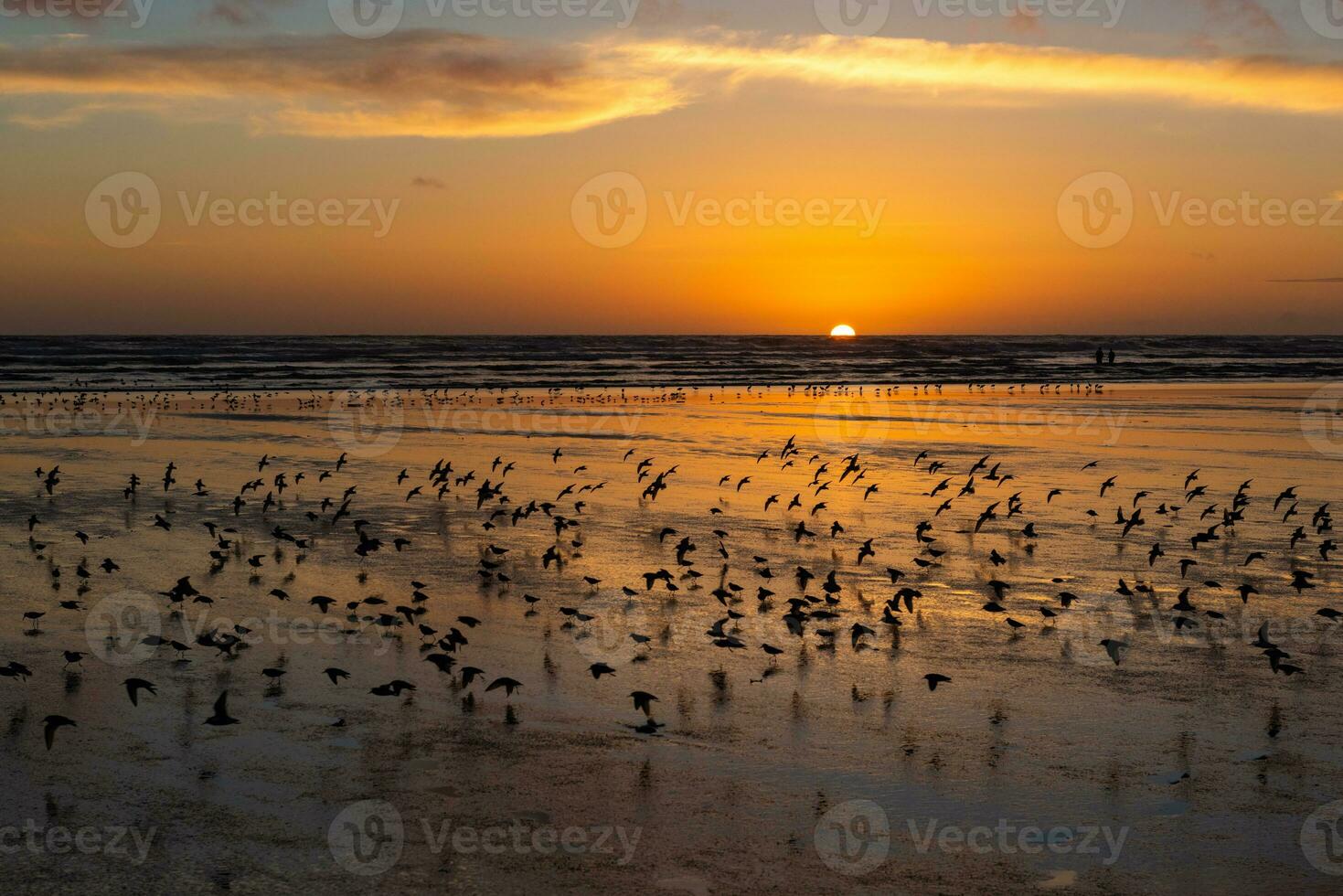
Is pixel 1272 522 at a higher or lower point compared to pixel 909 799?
higher

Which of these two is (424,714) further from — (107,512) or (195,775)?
(107,512)

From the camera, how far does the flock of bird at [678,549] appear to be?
1310cm

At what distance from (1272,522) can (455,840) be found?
17196 millimetres

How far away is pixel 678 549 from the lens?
16750 millimetres

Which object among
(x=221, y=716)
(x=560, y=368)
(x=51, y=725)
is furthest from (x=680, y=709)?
(x=560, y=368)

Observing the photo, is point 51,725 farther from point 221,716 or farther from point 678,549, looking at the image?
point 678,549

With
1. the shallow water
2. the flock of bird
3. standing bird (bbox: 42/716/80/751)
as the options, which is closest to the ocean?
the flock of bird

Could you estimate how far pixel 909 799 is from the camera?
9414 mm

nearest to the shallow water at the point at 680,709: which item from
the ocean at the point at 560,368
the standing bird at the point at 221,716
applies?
the standing bird at the point at 221,716

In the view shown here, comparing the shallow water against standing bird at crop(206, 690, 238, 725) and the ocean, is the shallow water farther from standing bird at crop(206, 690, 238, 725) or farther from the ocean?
the ocean

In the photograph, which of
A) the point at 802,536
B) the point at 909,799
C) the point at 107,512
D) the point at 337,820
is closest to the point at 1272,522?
the point at 802,536

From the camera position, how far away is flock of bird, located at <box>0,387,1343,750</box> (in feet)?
43.0

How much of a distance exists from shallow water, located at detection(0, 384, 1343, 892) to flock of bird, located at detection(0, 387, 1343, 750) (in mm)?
133

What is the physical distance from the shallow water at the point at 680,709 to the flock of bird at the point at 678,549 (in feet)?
0.44
